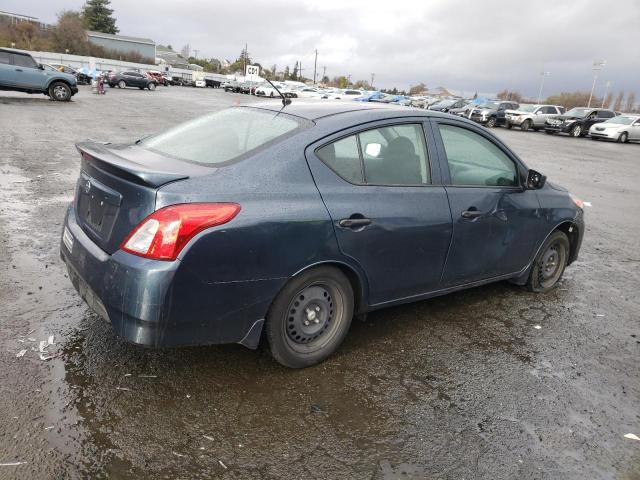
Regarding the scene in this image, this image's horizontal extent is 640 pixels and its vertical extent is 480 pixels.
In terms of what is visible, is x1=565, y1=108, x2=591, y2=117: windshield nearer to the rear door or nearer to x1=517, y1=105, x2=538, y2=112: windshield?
x1=517, y1=105, x2=538, y2=112: windshield

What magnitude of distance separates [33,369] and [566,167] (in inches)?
630

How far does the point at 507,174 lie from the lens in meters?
4.44

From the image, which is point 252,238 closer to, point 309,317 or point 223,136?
point 309,317

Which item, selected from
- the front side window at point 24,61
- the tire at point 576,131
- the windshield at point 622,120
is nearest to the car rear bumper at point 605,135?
the windshield at point 622,120

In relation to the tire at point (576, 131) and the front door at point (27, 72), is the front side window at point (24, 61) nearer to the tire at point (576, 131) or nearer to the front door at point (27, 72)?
the front door at point (27, 72)

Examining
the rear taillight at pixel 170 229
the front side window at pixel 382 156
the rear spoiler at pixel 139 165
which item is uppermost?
the front side window at pixel 382 156

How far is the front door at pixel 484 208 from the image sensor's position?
3.92 m

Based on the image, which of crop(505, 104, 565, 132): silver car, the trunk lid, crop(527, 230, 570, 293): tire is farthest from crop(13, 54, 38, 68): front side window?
crop(505, 104, 565, 132): silver car

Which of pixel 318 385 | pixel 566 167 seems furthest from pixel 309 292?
pixel 566 167

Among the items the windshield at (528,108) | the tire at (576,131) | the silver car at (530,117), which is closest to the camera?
the tire at (576,131)

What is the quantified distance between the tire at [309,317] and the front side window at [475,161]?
1.32 metres

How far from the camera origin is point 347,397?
122 inches

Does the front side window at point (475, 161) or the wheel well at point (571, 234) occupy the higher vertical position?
the front side window at point (475, 161)

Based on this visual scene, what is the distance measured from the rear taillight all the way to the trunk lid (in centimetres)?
7
